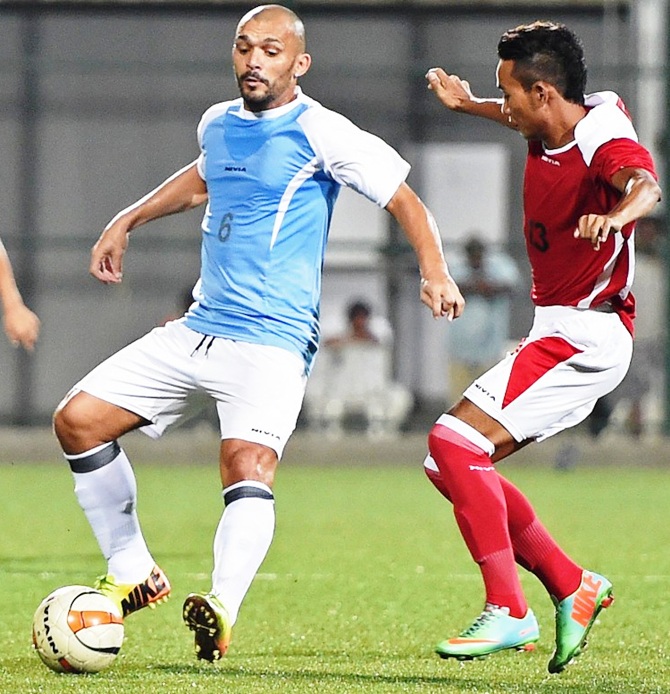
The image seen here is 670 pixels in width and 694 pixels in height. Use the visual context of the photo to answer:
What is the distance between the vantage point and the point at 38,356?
18203mm

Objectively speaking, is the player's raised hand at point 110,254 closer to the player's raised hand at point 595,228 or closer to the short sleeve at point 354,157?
the short sleeve at point 354,157

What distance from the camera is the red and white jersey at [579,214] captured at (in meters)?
6.43

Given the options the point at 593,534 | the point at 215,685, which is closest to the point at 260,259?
the point at 215,685

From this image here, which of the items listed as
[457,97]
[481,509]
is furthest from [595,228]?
[457,97]

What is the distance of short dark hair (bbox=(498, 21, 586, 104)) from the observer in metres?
6.46

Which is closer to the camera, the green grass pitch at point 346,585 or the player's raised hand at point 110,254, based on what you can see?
the green grass pitch at point 346,585

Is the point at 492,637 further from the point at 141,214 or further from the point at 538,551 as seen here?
the point at 141,214

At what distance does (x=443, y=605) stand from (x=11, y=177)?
37.0ft

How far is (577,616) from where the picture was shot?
6.43m

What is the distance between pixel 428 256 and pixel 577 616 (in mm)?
1353

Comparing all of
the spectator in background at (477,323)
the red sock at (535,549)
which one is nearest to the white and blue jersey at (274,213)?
the red sock at (535,549)

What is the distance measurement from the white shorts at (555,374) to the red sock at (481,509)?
0.16 m

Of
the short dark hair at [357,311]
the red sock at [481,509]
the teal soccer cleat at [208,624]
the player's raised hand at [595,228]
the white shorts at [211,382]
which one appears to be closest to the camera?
the player's raised hand at [595,228]

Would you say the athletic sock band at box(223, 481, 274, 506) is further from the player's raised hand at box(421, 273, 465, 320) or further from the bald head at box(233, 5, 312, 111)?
the bald head at box(233, 5, 312, 111)
